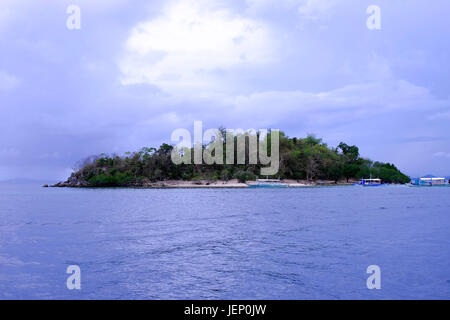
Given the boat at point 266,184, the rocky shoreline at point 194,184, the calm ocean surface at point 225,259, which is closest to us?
the calm ocean surface at point 225,259

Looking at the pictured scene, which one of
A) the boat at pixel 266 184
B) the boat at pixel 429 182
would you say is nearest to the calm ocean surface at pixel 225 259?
the boat at pixel 266 184

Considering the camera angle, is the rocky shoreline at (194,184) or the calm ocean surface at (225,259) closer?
the calm ocean surface at (225,259)

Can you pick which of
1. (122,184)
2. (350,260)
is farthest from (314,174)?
(350,260)

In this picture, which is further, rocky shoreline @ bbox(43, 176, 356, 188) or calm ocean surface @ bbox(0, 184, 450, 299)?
rocky shoreline @ bbox(43, 176, 356, 188)

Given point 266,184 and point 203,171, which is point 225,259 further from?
point 203,171

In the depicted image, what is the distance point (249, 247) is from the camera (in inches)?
691

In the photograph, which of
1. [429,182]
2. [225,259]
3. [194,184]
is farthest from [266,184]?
[225,259]

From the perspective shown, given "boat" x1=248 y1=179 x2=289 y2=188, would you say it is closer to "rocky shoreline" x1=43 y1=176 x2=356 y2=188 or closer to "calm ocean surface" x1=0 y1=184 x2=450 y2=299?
"rocky shoreline" x1=43 y1=176 x2=356 y2=188

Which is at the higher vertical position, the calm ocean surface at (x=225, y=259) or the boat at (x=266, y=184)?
the boat at (x=266, y=184)

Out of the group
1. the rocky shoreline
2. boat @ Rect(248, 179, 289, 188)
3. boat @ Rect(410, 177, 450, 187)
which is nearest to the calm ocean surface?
boat @ Rect(248, 179, 289, 188)

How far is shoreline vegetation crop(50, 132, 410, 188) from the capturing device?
10749 centimetres

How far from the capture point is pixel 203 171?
111312mm

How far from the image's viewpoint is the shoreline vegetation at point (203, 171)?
10749cm

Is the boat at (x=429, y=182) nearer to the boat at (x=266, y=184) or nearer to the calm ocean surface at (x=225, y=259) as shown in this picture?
the boat at (x=266, y=184)
